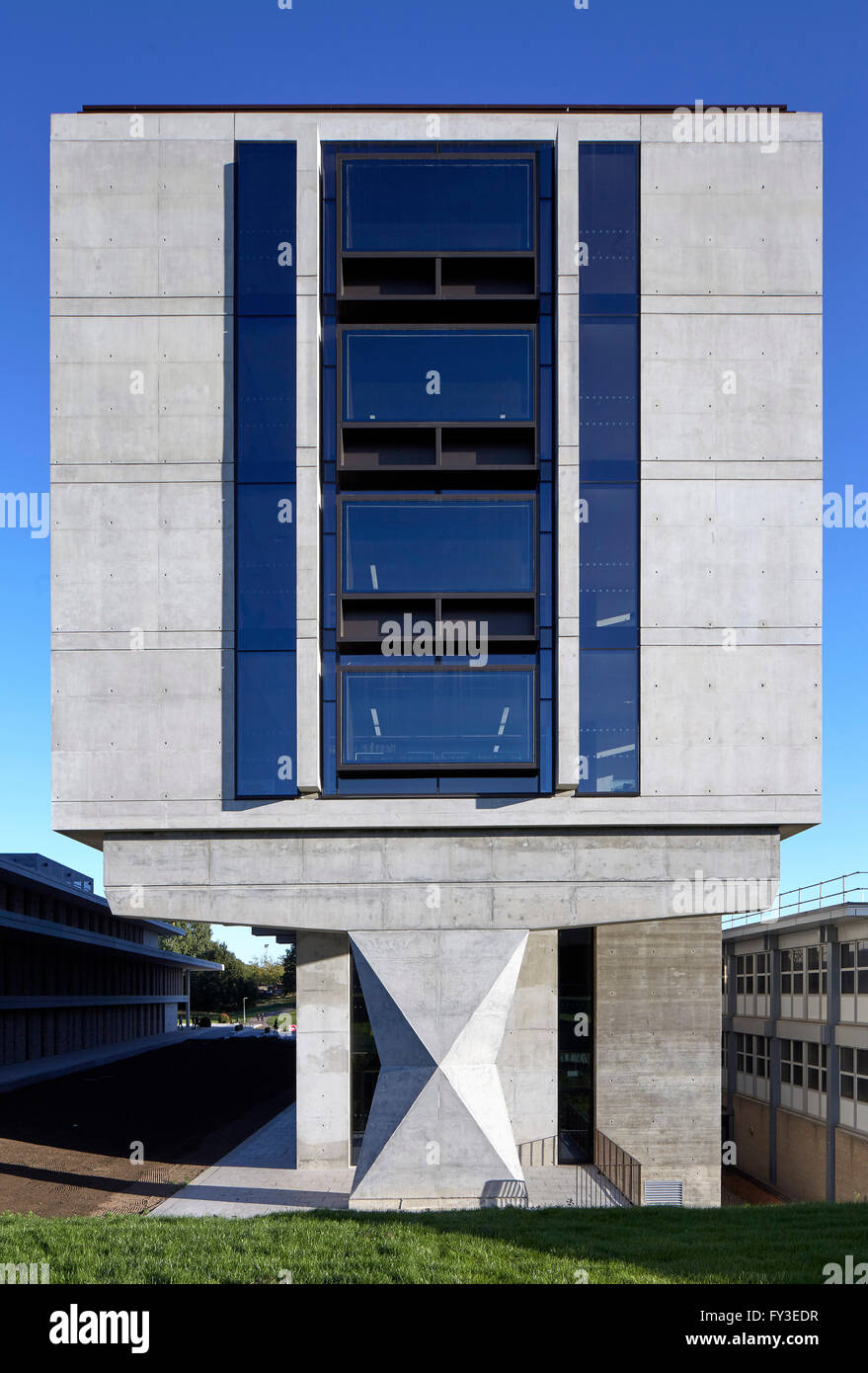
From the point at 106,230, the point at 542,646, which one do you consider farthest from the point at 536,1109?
the point at 106,230

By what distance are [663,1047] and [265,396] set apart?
18.7 meters

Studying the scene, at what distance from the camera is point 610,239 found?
2234 cm

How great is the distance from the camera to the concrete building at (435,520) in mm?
21609

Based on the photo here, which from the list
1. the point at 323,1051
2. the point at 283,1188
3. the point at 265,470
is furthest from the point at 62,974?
the point at 265,470

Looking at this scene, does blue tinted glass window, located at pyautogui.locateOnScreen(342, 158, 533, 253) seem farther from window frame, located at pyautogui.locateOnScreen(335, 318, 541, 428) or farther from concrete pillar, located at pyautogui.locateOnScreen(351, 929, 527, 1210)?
concrete pillar, located at pyautogui.locateOnScreen(351, 929, 527, 1210)

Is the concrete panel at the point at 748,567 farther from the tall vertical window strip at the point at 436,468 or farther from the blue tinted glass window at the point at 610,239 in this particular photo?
the blue tinted glass window at the point at 610,239

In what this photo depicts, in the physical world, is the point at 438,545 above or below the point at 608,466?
below

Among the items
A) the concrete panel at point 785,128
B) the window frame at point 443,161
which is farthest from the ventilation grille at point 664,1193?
the concrete panel at point 785,128

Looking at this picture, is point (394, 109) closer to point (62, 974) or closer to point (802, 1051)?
point (802, 1051)

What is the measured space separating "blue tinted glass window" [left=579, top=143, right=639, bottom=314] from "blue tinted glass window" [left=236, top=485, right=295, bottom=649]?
8.05m

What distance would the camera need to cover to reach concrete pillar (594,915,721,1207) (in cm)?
2572

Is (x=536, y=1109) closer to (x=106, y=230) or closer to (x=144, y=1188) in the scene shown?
(x=144, y=1188)

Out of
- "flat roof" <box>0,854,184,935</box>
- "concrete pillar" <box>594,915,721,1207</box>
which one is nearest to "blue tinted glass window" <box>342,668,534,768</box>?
"concrete pillar" <box>594,915,721,1207</box>
